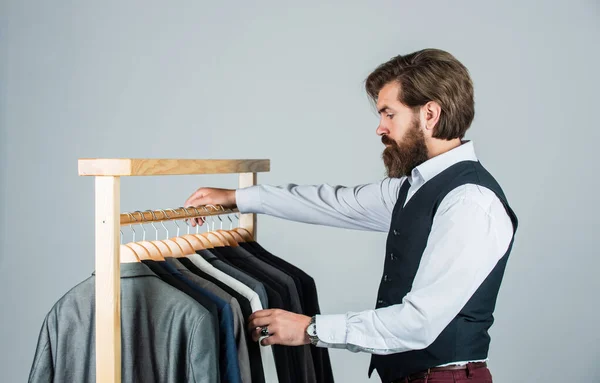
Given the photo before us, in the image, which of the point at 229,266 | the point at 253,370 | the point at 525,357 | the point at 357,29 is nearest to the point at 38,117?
the point at 357,29

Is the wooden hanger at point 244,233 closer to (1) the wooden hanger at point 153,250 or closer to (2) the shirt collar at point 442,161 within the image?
(1) the wooden hanger at point 153,250

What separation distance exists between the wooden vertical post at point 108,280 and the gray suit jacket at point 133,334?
0.10m

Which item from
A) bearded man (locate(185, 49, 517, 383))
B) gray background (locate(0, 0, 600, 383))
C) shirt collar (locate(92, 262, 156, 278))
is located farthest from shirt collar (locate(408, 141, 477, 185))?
gray background (locate(0, 0, 600, 383))

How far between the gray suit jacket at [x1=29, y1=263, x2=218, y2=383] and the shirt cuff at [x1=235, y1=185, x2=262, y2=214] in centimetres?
61

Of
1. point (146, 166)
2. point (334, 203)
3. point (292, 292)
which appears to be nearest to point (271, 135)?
point (334, 203)

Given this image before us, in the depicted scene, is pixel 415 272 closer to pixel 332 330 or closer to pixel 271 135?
pixel 332 330

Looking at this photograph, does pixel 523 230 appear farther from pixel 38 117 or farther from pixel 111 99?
pixel 38 117

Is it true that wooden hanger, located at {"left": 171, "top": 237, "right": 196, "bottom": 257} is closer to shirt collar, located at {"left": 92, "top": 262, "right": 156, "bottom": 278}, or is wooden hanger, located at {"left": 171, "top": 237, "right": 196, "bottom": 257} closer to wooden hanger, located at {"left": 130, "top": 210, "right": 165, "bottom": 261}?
wooden hanger, located at {"left": 130, "top": 210, "right": 165, "bottom": 261}

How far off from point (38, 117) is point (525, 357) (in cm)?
326

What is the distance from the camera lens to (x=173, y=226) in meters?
4.12

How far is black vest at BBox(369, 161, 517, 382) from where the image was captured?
6.41ft

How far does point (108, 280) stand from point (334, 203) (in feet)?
3.41

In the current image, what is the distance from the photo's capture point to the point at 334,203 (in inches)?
98.0

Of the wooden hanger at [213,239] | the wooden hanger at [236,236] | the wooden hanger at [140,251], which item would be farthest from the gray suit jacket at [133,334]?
the wooden hanger at [236,236]
